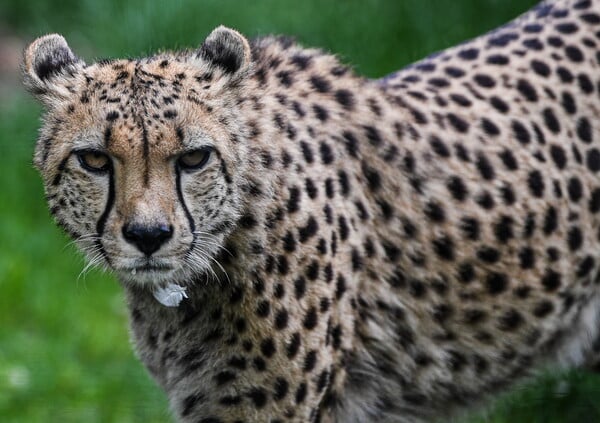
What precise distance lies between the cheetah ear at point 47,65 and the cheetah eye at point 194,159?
1.53 ft

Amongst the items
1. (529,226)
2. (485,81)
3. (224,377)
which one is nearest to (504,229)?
(529,226)

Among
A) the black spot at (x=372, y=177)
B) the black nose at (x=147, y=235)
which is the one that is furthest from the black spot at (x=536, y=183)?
the black nose at (x=147, y=235)

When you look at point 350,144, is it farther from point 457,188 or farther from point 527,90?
point 527,90

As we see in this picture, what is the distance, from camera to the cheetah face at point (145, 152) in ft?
10.8

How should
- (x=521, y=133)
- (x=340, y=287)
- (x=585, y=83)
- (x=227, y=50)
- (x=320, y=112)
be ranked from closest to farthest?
(x=227, y=50), (x=340, y=287), (x=320, y=112), (x=521, y=133), (x=585, y=83)

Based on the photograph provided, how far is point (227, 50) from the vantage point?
3.58 m

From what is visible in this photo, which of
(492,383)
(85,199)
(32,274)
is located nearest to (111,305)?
(32,274)

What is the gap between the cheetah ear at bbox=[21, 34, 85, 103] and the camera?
358cm

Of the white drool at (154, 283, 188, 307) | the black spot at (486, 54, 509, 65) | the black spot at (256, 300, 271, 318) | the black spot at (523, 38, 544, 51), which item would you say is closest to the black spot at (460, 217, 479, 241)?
the black spot at (486, 54, 509, 65)

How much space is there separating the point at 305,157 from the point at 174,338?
2.24 feet

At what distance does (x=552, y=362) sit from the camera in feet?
14.6

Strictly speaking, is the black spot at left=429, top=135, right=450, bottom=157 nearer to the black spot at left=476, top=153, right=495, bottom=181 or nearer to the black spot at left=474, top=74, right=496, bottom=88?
the black spot at left=476, top=153, right=495, bottom=181

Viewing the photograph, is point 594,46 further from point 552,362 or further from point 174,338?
point 174,338

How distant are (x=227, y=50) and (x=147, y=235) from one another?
0.65 m
